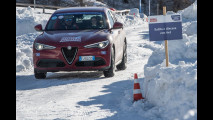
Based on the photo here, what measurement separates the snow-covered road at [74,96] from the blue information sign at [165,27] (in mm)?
1228

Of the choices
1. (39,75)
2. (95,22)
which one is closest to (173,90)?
(39,75)

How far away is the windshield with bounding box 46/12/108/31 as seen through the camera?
11695 mm

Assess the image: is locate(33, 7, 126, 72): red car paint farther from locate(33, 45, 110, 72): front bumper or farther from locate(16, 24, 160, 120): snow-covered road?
locate(16, 24, 160, 120): snow-covered road

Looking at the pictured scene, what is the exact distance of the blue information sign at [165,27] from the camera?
356 inches

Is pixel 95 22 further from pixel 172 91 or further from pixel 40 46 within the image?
pixel 172 91

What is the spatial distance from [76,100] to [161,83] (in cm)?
181

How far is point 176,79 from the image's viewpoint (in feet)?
21.8

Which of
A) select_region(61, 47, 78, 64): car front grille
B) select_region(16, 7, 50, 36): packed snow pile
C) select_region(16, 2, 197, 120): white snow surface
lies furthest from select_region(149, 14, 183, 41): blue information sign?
select_region(16, 7, 50, 36): packed snow pile

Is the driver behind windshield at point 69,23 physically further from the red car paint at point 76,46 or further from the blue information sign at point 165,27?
the blue information sign at point 165,27
